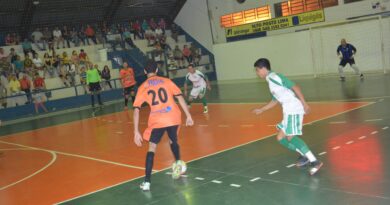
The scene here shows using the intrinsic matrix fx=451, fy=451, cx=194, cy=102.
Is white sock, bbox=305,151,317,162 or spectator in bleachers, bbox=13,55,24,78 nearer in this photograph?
white sock, bbox=305,151,317,162

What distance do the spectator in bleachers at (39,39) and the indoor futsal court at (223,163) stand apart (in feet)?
47.6

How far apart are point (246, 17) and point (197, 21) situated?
7.15 meters

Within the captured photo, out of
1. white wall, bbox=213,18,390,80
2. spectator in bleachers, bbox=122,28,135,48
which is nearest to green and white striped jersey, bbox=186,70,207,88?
white wall, bbox=213,18,390,80

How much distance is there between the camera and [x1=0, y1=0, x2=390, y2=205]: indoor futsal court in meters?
6.82

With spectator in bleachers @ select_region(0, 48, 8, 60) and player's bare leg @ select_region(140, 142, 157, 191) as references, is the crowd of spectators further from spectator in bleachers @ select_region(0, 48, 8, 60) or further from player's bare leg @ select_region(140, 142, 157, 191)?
player's bare leg @ select_region(140, 142, 157, 191)

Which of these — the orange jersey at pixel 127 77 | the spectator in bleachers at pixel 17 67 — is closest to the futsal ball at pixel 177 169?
the orange jersey at pixel 127 77

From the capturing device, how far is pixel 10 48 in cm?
2703

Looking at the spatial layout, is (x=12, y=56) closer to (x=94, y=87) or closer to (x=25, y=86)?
(x=25, y=86)

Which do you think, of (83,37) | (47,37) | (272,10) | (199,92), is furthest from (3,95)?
(272,10)

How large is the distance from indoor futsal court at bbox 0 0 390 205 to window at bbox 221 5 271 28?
0.08 meters

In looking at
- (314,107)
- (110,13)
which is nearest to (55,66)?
(110,13)

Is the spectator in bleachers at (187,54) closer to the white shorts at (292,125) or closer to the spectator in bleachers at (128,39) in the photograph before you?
the spectator in bleachers at (128,39)

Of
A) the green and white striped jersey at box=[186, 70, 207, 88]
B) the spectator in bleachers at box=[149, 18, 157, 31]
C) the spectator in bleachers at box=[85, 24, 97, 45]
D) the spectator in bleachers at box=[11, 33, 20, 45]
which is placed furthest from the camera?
the spectator in bleachers at box=[149, 18, 157, 31]

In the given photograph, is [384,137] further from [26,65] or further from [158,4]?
[158,4]
